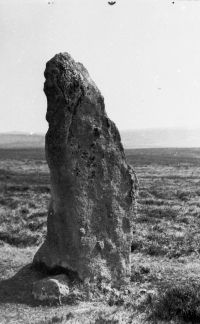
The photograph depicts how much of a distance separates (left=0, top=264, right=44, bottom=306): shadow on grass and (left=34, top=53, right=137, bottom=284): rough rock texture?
0.51 metres

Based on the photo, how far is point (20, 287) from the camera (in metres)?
11.9

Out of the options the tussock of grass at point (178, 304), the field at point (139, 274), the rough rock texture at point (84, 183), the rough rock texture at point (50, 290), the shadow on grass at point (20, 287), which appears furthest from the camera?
the rough rock texture at point (84, 183)

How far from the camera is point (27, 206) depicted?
28.8m

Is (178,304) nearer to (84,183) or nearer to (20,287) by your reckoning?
(84,183)

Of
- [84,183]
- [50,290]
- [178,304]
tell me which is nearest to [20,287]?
[50,290]

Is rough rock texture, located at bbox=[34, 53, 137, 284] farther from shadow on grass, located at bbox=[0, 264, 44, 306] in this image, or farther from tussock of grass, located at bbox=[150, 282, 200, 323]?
tussock of grass, located at bbox=[150, 282, 200, 323]

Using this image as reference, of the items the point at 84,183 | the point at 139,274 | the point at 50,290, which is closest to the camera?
the point at 50,290

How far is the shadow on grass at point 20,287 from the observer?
1120 cm

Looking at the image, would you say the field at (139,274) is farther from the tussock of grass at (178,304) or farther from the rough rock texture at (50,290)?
the rough rock texture at (50,290)

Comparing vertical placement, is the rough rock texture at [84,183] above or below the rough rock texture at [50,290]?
above

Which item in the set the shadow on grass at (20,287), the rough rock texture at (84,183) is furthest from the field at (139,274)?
the rough rock texture at (84,183)

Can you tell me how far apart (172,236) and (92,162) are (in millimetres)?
8568

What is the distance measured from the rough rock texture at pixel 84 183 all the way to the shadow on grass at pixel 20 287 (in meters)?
0.51

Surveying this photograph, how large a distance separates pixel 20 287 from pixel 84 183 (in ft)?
10.5
